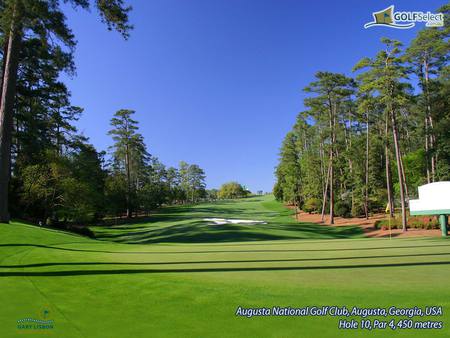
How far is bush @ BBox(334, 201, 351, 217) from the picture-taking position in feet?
138

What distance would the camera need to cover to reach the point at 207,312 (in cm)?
404

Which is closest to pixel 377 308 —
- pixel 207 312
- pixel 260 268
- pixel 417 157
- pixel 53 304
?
pixel 207 312

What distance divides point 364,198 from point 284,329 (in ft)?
134

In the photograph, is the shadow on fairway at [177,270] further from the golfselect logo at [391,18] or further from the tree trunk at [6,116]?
the golfselect logo at [391,18]

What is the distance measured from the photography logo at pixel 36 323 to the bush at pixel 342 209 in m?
42.7

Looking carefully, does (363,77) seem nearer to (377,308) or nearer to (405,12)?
(405,12)

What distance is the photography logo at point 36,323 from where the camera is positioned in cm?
363

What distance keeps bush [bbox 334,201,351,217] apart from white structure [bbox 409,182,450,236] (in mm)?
23641

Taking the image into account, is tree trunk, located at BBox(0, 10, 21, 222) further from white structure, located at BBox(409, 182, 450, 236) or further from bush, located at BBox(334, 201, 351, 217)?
bush, located at BBox(334, 201, 351, 217)

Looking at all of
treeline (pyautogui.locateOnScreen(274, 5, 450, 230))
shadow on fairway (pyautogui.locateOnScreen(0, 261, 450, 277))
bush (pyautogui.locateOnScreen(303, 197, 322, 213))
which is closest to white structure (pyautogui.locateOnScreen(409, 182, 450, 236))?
treeline (pyautogui.locateOnScreen(274, 5, 450, 230))

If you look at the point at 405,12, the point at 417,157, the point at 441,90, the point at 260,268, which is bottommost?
the point at 260,268

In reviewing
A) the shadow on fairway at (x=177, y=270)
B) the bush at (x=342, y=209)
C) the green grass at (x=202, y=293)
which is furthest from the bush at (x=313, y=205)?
the shadow on fairway at (x=177, y=270)

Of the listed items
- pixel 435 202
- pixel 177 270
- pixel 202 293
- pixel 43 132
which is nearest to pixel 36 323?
pixel 202 293

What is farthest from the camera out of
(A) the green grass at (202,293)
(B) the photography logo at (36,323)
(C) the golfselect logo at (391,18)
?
(C) the golfselect logo at (391,18)
